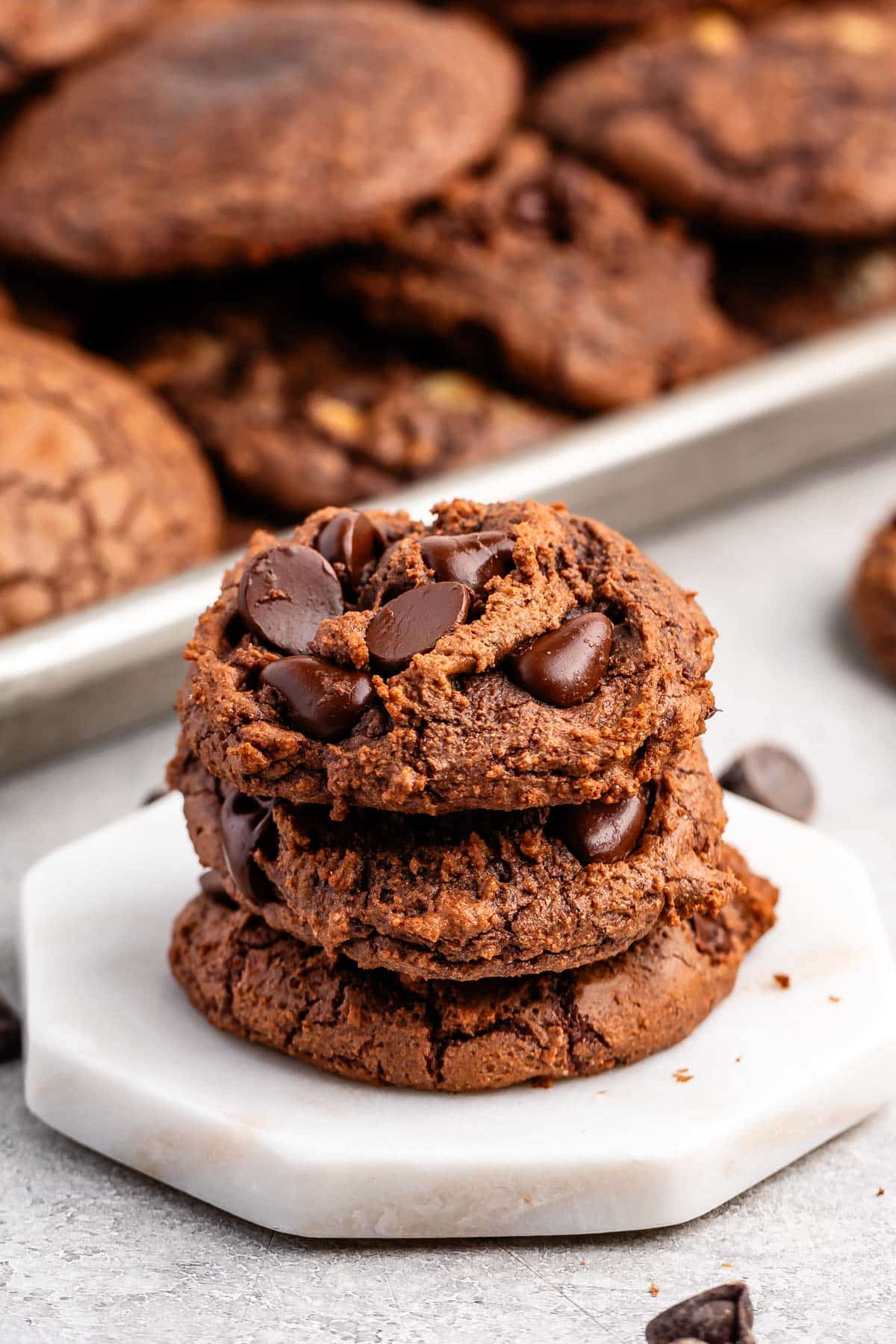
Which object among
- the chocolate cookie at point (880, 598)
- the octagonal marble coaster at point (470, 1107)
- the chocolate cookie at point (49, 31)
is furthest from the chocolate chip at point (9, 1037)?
the chocolate cookie at point (49, 31)

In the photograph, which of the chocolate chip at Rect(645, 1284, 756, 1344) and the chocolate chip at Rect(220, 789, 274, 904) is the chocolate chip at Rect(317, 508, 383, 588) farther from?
the chocolate chip at Rect(645, 1284, 756, 1344)

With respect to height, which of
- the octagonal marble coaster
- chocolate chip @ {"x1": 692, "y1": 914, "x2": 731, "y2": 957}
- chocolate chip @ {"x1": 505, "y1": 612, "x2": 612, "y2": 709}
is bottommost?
the octagonal marble coaster

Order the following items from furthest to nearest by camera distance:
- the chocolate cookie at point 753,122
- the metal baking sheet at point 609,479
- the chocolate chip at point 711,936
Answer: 1. the chocolate cookie at point 753,122
2. the metal baking sheet at point 609,479
3. the chocolate chip at point 711,936

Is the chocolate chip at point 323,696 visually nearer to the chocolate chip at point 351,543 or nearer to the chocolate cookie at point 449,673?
the chocolate cookie at point 449,673

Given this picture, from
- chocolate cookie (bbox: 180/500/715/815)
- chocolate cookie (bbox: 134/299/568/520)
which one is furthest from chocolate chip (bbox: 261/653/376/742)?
chocolate cookie (bbox: 134/299/568/520)

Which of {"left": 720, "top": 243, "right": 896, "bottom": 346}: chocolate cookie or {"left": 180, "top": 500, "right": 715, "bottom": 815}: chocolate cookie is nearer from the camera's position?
{"left": 180, "top": 500, "right": 715, "bottom": 815}: chocolate cookie

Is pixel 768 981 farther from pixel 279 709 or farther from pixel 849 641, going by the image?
pixel 849 641
